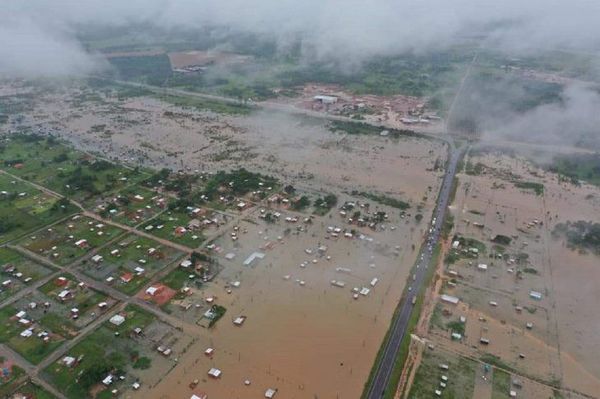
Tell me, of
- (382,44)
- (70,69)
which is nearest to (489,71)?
(382,44)

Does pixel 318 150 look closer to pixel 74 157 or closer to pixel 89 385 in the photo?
pixel 74 157

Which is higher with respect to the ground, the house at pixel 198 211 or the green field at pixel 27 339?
the house at pixel 198 211

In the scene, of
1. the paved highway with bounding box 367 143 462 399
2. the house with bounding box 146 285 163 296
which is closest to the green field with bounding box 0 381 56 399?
the house with bounding box 146 285 163 296

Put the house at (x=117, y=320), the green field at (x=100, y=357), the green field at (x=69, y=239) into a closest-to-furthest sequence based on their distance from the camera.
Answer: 1. the green field at (x=100, y=357)
2. the house at (x=117, y=320)
3. the green field at (x=69, y=239)

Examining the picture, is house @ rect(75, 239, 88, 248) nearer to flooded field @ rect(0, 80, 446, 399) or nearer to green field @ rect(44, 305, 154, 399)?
green field @ rect(44, 305, 154, 399)

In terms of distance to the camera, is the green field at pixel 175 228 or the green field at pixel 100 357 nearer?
the green field at pixel 100 357

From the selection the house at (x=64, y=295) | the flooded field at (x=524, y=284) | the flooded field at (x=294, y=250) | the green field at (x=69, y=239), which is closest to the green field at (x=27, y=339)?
the house at (x=64, y=295)

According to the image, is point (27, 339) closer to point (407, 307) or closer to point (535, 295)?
point (407, 307)

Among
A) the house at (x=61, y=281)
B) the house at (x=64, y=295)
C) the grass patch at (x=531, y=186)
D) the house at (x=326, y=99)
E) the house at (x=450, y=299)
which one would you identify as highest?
the grass patch at (x=531, y=186)

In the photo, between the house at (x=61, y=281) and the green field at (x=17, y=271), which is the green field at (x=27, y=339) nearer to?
the green field at (x=17, y=271)
